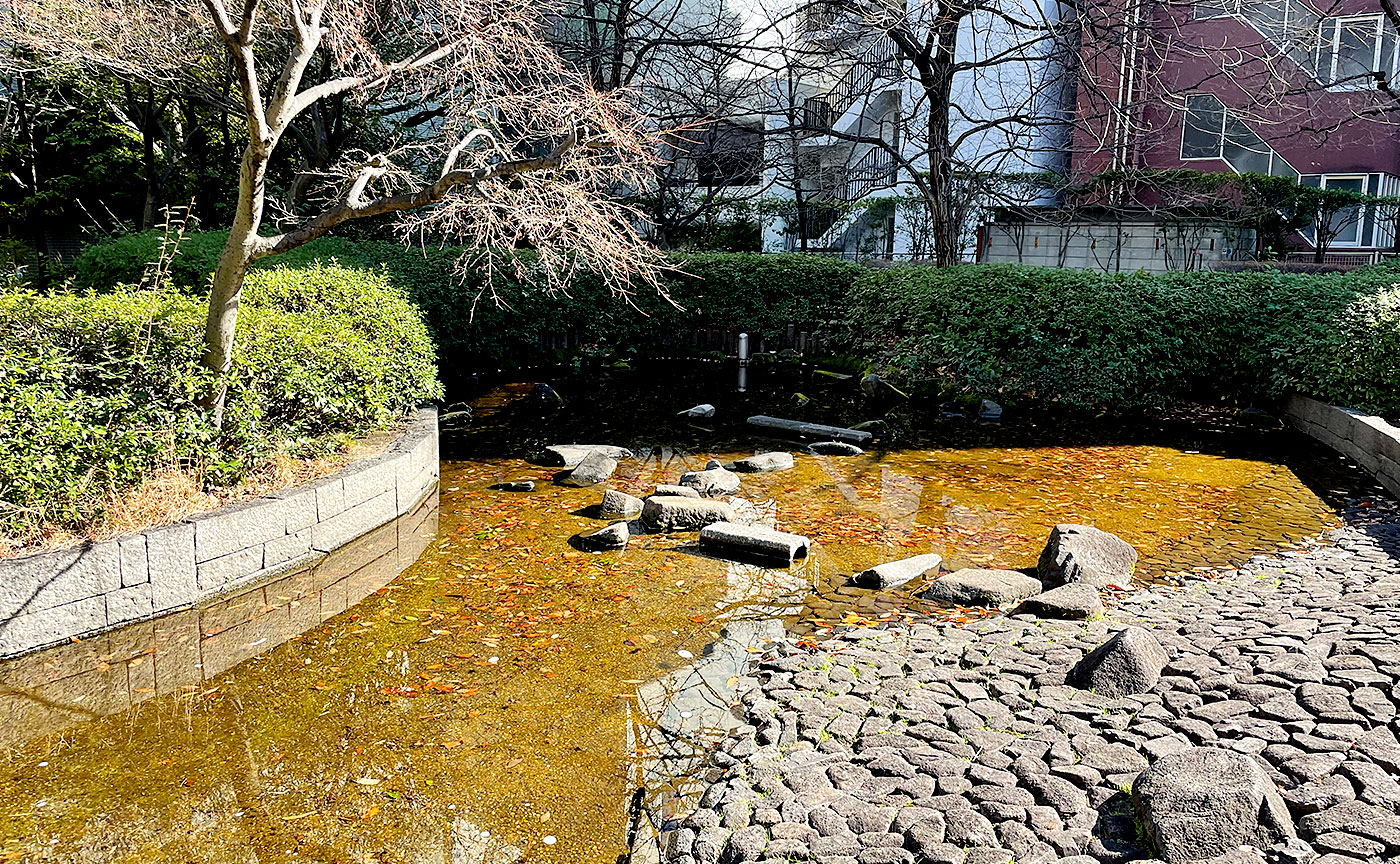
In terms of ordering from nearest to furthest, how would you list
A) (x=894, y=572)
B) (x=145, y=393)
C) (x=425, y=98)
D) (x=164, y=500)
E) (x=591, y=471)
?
(x=164, y=500), (x=145, y=393), (x=894, y=572), (x=591, y=471), (x=425, y=98)

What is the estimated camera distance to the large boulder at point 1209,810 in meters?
2.95

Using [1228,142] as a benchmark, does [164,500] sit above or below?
below

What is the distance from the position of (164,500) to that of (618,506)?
11.4ft

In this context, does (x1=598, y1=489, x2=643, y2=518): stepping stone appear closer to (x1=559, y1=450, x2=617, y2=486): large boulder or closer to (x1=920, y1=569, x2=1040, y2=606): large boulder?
(x1=559, y1=450, x2=617, y2=486): large boulder

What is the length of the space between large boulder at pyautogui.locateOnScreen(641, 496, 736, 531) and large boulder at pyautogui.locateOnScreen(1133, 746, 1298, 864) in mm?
4638

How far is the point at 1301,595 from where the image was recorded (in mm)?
5617

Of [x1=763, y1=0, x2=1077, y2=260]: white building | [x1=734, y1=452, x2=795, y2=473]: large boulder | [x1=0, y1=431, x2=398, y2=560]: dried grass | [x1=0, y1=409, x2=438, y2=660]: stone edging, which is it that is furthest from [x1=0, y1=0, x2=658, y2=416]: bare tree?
[x1=763, y1=0, x2=1077, y2=260]: white building

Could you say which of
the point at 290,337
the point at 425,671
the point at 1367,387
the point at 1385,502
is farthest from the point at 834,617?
the point at 1367,387

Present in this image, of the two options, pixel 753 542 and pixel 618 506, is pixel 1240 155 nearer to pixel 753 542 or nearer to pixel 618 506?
pixel 618 506

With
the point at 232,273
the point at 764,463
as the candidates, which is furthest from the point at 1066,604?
the point at 232,273

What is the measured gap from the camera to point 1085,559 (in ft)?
20.6

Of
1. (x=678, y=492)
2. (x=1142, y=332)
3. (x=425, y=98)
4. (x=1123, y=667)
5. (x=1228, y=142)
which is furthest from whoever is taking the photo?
(x=1228, y=142)

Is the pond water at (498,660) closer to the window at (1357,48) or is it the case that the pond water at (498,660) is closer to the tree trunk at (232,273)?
the tree trunk at (232,273)

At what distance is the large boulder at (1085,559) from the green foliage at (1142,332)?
5936 mm
